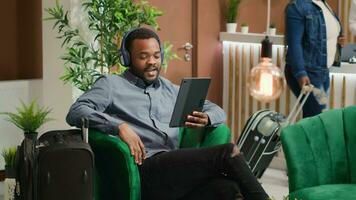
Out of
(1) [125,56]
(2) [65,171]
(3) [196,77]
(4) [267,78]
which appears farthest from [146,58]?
(3) [196,77]

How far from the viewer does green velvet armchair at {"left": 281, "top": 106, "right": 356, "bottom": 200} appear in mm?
3396

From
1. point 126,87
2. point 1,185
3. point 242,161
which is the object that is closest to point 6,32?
point 1,185

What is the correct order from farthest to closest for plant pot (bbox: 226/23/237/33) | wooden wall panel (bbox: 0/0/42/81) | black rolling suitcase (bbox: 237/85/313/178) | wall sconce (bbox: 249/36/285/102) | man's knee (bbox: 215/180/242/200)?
1. plant pot (bbox: 226/23/237/33)
2. wooden wall panel (bbox: 0/0/42/81)
3. black rolling suitcase (bbox: 237/85/313/178)
4. wall sconce (bbox: 249/36/285/102)
5. man's knee (bbox: 215/180/242/200)

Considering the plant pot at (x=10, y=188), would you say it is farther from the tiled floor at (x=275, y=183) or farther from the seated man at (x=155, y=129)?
the tiled floor at (x=275, y=183)

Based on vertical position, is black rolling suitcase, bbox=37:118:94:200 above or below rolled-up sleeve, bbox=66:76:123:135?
below

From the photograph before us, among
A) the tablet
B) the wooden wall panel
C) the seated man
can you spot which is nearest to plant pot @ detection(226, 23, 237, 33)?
the wooden wall panel

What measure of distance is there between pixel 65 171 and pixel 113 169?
29cm

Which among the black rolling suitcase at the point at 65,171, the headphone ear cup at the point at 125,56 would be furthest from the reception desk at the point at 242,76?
the black rolling suitcase at the point at 65,171

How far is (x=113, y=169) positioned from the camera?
11.3ft

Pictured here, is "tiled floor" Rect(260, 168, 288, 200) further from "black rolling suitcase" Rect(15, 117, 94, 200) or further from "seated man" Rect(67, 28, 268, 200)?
"black rolling suitcase" Rect(15, 117, 94, 200)

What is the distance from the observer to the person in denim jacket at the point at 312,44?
188 inches

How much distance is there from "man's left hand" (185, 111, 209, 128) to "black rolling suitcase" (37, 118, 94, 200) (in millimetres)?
593

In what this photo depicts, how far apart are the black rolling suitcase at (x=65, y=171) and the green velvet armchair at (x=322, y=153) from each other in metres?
0.96

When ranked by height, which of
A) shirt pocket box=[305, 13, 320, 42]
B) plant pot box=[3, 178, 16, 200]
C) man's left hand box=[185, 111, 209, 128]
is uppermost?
shirt pocket box=[305, 13, 320, 42]
